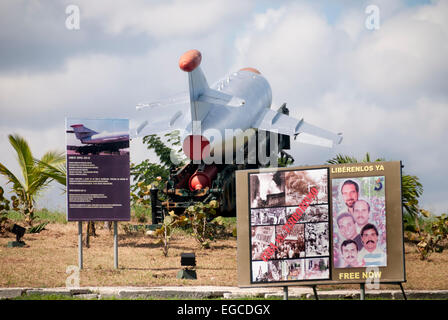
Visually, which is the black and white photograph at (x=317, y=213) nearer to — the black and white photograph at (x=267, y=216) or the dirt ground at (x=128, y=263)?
the black and white photograph at (x=267, y=216)

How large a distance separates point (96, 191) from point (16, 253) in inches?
154

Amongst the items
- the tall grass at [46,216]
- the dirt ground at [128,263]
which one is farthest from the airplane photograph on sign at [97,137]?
the tall grass at [46,216]

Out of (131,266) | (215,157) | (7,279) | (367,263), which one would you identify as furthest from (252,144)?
(367,263)

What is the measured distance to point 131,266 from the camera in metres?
14.4

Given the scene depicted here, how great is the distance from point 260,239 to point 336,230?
4.13ft

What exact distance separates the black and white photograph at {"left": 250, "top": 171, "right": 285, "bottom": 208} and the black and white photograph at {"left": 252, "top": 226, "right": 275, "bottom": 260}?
1.26 feet

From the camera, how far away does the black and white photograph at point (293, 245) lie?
31.0 feet

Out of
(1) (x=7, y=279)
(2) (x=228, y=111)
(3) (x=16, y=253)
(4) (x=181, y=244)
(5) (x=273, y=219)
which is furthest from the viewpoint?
(2) (x=228, y=111)

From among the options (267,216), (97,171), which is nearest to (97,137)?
(97,171)

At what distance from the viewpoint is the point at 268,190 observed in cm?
959

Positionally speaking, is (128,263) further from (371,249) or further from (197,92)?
(371,249)

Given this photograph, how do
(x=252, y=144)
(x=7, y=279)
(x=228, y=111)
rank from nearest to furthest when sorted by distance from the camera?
(x=7, y=279), (x=228, y=111), (x=252, y=144)

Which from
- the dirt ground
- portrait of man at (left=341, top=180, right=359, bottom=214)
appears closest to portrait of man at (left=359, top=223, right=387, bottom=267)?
portrait of man at (left=341, top=180, right=359, bottom=214)
